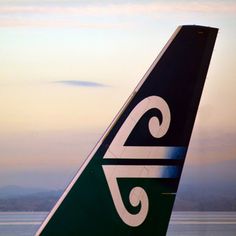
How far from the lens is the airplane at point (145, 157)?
744 centimetres

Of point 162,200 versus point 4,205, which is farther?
point 4,205

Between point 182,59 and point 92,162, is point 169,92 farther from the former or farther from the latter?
point 92,162

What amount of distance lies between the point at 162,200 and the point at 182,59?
1352mm

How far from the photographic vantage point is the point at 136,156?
7594 mm

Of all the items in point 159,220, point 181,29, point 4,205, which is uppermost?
point 181,29

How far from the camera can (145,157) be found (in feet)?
25.0

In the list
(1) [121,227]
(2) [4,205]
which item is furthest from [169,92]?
(2) [4,205]

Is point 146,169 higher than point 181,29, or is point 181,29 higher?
point 181,29

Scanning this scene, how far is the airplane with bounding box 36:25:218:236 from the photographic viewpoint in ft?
24.4

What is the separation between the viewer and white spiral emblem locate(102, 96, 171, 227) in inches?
296

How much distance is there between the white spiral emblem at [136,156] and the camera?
7516 mm

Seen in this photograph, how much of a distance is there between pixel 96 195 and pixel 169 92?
3.93 ft

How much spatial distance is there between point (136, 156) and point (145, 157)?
0.29 ft

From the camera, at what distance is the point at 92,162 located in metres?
7.52
